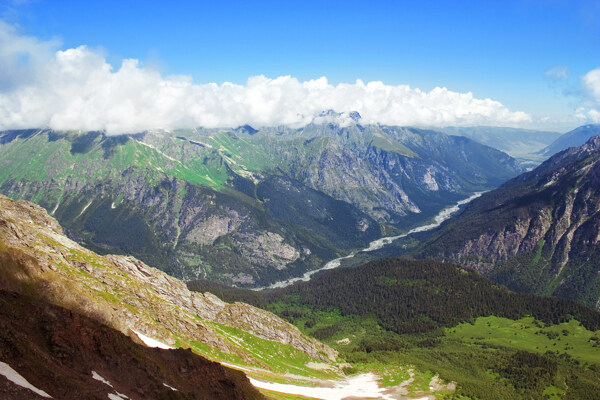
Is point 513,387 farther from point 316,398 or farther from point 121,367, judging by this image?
point 121,367

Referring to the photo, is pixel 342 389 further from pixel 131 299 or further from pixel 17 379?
pixel 17 379

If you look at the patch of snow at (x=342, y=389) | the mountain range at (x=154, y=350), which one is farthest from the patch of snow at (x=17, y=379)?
the patch of snow at (x=342, y=389)

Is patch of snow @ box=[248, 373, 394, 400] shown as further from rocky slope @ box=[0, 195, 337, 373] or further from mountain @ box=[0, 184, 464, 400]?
rocky slope @ box=[0, 195, 337, 373]

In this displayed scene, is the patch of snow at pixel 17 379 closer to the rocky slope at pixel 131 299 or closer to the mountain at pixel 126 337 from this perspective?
the mountain at pixel 126 337

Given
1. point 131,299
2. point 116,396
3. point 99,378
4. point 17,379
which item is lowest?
point 131,299

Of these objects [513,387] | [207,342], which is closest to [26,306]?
[207,342]

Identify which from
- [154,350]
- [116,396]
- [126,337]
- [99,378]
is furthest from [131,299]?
[116,396]
